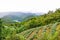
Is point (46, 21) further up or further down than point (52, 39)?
further down

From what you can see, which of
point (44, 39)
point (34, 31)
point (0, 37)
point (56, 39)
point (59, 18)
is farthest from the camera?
point (59, 18)

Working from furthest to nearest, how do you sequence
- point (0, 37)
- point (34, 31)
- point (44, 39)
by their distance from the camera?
1. point (34, 31)
2. point (0, 37)
3. point (44, 39)

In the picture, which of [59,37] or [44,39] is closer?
[59,37]

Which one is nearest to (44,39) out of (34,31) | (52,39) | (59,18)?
(52,39)

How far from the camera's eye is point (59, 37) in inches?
467

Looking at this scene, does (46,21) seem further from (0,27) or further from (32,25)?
(0,27)

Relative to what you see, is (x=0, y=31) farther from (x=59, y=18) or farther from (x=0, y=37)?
(x=59, y=18)

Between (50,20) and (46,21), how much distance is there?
0.62 meters

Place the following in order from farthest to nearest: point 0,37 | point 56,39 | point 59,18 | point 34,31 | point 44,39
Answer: point 59,18 < point 34,31 < point 0,37 < point 44,39 < point 56,39

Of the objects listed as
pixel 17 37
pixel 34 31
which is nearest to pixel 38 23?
pixel 34 31

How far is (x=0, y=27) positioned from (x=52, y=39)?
7185 millimetres

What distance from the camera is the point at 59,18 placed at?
27312 mm

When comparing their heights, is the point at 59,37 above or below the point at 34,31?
above

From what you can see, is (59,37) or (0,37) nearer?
(59,37)
